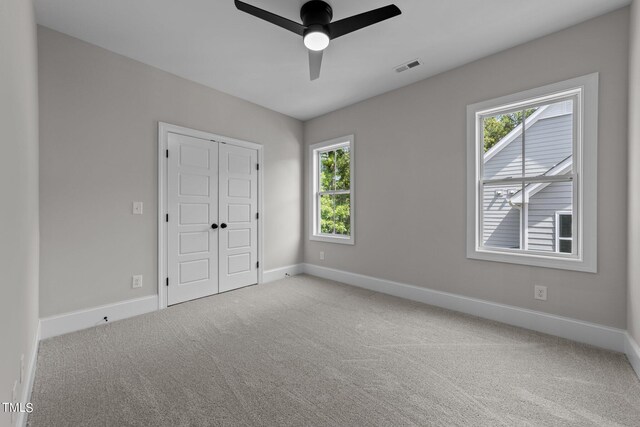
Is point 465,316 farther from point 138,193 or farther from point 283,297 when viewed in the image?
point 138,193

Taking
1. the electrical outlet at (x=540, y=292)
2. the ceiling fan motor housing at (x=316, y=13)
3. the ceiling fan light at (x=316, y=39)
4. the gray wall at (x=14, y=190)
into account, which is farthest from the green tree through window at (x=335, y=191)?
the gray wall at (x=14, y=190)

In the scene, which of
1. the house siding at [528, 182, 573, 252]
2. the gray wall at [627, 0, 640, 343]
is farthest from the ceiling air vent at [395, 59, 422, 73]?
the house siding at [528, 182, 573, 252]

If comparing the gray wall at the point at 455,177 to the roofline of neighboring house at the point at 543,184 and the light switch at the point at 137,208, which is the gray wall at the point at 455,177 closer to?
the roofline of neighboring house at the point at 543,184

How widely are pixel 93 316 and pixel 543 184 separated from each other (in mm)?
4553

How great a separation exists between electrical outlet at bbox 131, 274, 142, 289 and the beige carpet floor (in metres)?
0.35

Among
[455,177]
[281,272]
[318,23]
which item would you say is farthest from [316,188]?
[318,23]

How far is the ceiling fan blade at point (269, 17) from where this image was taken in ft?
6.32

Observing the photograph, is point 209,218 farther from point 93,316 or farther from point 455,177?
point 455,177

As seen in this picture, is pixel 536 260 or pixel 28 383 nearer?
pixel 28 383

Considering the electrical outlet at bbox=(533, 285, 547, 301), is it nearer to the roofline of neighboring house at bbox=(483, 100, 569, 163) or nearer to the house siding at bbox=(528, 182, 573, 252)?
the house siding at bbox=(528, 182, 573, 252)

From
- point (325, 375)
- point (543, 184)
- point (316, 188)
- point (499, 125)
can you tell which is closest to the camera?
point (325, 375)

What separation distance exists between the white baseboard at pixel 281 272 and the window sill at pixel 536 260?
275 centimetres

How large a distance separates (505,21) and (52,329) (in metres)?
4.82

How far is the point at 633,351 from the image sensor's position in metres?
2.03
